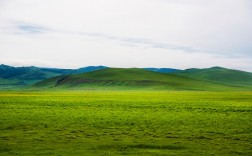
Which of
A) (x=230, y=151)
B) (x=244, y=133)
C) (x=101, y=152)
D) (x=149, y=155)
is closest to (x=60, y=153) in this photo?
(x=101, y=152)

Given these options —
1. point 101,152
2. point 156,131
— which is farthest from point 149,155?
point 156,131

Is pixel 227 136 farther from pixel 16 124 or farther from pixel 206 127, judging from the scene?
pixel 16 124

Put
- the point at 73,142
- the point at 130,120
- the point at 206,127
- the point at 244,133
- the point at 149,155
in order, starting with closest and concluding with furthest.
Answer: the point at 149,155
the point at 73,142
the point at 244,133
the point at 206,127
the point at 130,120

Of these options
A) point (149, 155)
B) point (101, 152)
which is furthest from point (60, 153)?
point (149, 155)

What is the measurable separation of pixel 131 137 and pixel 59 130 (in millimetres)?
7148

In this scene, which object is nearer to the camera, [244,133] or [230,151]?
[230,151]

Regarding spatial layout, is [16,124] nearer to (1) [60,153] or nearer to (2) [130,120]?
(2) [130,120]

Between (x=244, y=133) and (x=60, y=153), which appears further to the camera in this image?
(x=244, y=133)

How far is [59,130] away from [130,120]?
944cm

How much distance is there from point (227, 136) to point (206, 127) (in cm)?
501

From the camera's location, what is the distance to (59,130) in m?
28.5

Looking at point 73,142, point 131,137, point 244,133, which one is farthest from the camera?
point 244,133

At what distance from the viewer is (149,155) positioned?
19141 millimetres

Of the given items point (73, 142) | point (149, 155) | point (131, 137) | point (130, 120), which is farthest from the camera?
point (130, 120)
